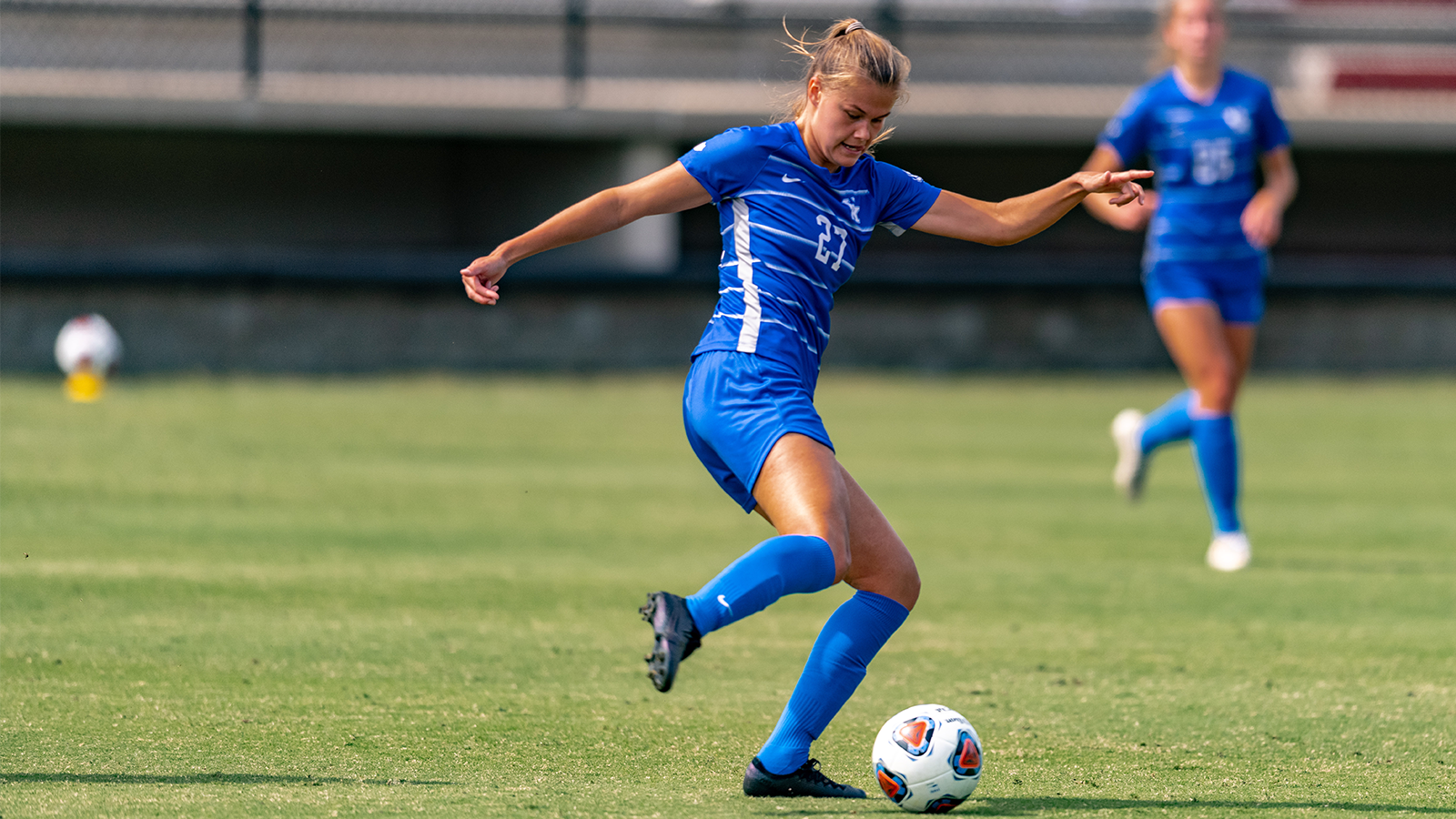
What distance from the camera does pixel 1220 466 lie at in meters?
8.90

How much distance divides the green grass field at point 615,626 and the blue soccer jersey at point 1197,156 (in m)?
1.68

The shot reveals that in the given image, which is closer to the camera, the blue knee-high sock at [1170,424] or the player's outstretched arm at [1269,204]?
the player's outstretched arm at [1269,204]

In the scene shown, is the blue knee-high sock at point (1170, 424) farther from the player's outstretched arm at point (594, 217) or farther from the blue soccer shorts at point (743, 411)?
the player's outstretched arm at point (594, 217)

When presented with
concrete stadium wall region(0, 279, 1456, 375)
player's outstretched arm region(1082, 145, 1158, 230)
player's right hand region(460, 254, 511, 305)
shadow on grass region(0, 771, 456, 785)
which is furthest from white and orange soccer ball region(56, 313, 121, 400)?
player's right hand region(460, 254, 511, 305)

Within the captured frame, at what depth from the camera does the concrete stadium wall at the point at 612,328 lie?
711 inches

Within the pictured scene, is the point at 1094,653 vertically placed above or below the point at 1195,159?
below

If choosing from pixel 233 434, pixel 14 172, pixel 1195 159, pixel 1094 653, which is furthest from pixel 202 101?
pixel 1094 653

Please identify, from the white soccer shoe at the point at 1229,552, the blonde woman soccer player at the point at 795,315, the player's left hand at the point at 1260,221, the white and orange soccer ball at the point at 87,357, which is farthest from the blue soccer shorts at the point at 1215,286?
the white and orange soccer ball at the point at 87,357

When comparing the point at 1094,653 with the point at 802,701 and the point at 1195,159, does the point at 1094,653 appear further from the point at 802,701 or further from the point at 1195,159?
the point at 1195,159

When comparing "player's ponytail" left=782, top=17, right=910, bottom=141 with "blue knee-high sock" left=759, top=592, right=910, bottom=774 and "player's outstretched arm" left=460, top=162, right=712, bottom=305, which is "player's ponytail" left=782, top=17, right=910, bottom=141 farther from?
"blue knee-high sock" left=759, top=592, right=910, bottom=774

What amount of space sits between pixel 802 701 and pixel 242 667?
2.50 meters

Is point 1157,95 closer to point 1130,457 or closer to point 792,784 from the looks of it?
point 1130,457

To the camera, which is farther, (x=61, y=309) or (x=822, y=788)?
(x=61, y=309)

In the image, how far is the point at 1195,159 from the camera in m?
9.09
